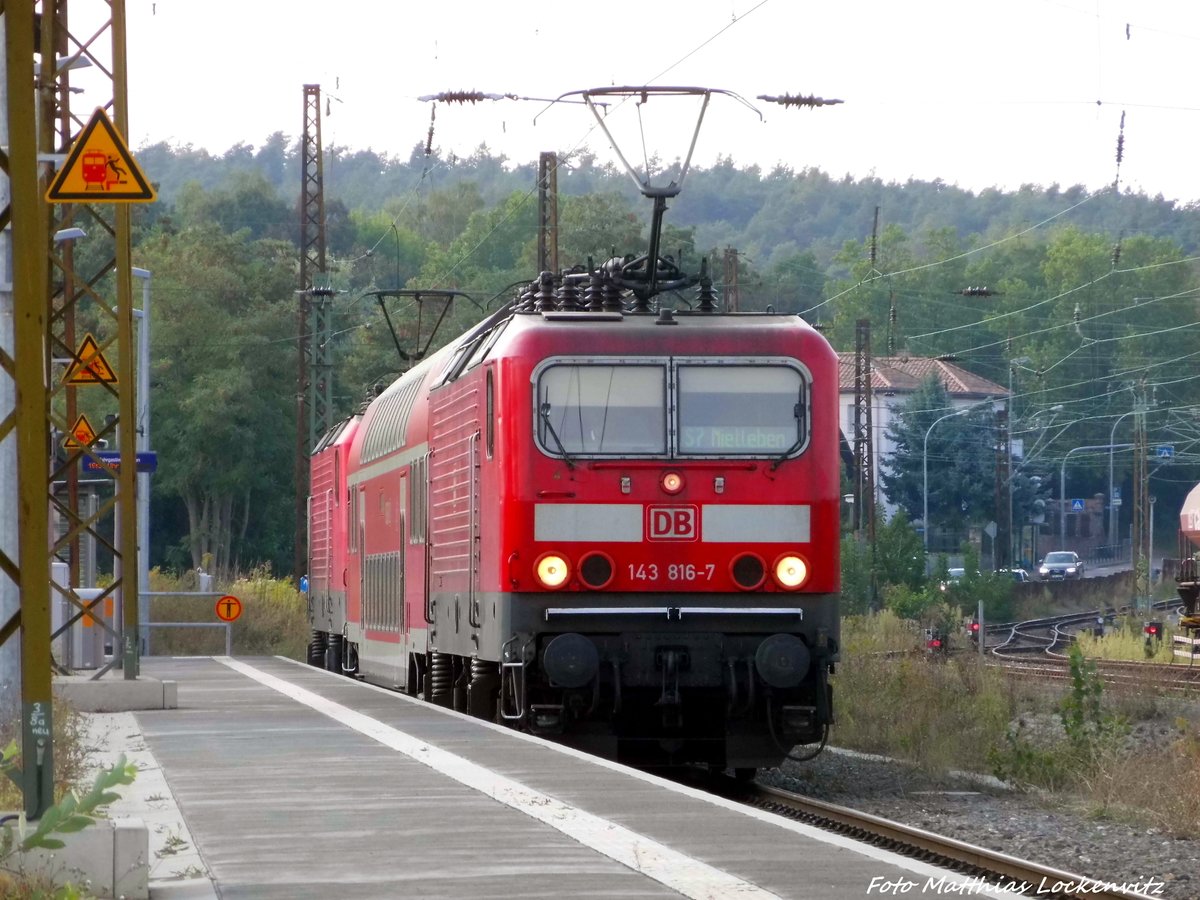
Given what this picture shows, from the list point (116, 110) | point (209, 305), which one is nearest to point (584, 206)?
point (209, 305)

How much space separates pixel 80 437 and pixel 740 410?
31.6 ft

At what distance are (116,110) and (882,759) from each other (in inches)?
350

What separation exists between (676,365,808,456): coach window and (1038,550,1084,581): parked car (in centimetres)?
6562

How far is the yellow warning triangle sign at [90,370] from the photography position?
18.2 metres

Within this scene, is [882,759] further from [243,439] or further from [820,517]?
[243,439]

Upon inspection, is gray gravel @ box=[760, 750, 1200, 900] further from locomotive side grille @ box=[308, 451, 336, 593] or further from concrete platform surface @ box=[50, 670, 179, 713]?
locomotive side grille @ box=[308, 451, 336, 593]

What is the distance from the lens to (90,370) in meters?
18.3

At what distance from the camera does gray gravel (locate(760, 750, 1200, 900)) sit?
10562 mm

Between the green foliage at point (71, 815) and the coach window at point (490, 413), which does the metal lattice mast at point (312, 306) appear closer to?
the coach window at point (490, 413)

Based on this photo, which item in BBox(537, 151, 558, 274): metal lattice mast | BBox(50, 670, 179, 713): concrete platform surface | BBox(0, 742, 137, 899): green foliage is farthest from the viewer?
BBox(537, 151, 558, 274): metal lattice mast

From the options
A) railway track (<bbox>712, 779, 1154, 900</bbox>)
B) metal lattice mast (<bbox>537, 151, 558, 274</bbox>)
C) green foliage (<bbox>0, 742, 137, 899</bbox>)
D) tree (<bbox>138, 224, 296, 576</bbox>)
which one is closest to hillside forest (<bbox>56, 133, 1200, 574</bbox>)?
tree (<bbox>138, 224, 296, 576</bbox>)

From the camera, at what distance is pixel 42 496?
7.46m

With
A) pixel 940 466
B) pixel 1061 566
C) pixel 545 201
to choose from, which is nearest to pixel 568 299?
pixel 545 201

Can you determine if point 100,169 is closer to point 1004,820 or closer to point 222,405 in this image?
point 1004,820
